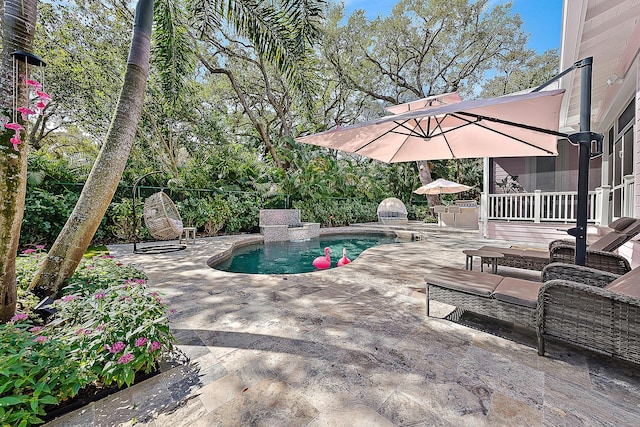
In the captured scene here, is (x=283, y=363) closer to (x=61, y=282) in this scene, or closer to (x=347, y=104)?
(x=61, y=282)

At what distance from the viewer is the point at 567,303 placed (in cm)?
210

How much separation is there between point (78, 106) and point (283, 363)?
45.4 ft

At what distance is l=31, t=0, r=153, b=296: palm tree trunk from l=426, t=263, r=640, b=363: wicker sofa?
344cm

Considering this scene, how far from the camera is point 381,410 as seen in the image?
5.40 ft

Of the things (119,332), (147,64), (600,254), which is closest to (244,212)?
(147,64)

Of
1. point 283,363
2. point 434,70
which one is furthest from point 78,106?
point 434,70

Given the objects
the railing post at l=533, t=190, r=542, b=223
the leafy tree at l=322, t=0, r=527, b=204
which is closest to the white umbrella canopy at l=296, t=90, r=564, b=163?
the railing post at l=533, t=190, r=542, b=223

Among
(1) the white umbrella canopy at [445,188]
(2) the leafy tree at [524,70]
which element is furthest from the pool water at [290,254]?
(2) the leafy tree at [524,70]

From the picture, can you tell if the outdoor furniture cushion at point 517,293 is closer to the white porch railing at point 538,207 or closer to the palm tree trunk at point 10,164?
the palm tree trunk at point 10,164

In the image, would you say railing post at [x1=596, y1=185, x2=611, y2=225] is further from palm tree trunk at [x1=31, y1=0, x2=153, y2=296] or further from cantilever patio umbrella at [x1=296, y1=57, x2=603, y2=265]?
palm tree trunk at [x1=31, y1=0, x2=153, y2=296]

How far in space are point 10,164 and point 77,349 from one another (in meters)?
1.52

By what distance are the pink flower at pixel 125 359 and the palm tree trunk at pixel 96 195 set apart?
4.69 feet

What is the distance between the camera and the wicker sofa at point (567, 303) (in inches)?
73.6

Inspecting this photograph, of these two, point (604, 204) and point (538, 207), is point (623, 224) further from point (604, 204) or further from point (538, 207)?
point (538, 207)
